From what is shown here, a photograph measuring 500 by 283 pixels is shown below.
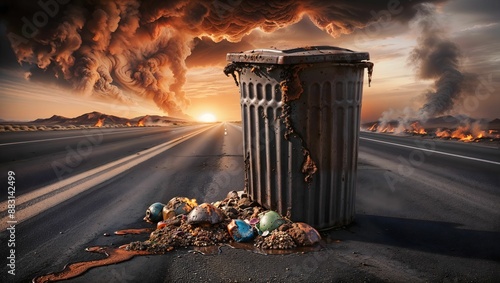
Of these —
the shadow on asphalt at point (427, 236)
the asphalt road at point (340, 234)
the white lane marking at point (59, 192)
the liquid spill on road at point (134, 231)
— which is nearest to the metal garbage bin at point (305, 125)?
the shadow on asphalt at point (427, 236)

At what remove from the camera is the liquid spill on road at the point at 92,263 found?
3.15 meters

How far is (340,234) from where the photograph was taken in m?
4.13

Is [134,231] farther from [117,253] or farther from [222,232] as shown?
[222,232]

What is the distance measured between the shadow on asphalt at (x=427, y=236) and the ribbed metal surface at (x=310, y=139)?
329 millimetres

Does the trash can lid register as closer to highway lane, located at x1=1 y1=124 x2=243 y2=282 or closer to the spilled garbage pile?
the spilled garbage pile

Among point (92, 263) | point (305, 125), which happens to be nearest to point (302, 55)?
point (305, 125)

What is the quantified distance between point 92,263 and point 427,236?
3.86m

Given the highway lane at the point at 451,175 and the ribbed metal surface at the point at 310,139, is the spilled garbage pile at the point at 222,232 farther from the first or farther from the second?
the highway lane at the point at 451,175

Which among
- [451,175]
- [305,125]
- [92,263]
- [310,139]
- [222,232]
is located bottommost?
[92,263]

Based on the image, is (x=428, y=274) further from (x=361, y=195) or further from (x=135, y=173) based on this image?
(x=135, y=173)

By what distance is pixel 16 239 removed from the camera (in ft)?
13.6

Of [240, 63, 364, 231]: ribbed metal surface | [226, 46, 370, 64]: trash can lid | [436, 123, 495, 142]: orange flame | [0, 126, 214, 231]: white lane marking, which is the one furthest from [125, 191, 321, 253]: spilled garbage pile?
[436, 123, 495, 142]: orange flame

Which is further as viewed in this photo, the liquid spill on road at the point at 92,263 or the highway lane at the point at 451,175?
the highway lane at the point at 451,175

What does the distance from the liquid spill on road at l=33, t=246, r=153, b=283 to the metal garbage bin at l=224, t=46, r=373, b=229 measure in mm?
1830
